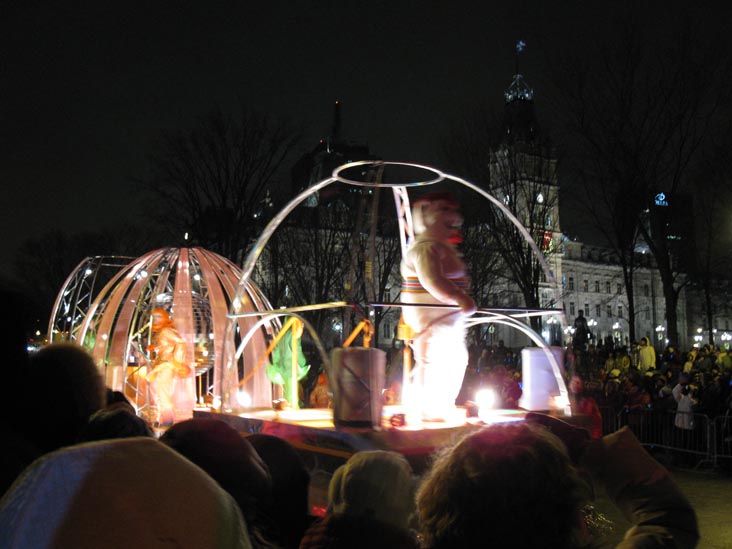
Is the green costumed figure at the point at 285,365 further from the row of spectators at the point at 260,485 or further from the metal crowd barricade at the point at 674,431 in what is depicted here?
the row of spectators at the point at 260,485

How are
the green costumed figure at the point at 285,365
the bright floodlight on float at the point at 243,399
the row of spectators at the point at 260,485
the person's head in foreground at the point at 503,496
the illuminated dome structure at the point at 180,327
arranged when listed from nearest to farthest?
the row of spectators at the point at 260,485
the person's head in foreground at the point at 503,496
the bright floodlight on float at the point at 243,399
the green costumed figure at the point at 285,365
the illuminated dome structure at the point at 180,327

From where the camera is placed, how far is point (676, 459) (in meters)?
12.7

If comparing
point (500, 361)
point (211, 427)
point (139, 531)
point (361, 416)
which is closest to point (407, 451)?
point (361, 416)

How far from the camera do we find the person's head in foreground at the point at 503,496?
64.8 inches

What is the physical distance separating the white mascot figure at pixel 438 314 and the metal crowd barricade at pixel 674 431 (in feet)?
22.1

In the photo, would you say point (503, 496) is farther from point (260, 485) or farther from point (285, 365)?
point (285, 365)

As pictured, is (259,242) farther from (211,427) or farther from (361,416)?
(211,427)

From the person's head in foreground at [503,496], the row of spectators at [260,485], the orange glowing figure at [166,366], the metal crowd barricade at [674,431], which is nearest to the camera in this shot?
the row of spectators at [260,485]

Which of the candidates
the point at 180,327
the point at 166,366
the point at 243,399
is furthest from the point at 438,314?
the point at 180,327

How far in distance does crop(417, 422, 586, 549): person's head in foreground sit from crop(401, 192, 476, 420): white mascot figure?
19.1ft

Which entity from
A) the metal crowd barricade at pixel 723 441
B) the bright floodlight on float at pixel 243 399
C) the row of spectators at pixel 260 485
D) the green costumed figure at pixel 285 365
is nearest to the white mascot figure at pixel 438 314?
the green costumed figure at pixel 285 365

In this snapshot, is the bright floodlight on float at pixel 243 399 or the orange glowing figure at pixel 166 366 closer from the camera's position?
the bright floodlight on float at pixel 243 399

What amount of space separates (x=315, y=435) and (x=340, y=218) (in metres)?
21.3

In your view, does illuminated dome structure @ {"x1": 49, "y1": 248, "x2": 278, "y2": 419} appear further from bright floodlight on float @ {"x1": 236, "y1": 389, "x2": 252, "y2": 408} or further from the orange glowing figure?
bright floodlight on float @ {"x1": 236, "y1": 389, "x2": 252, "y2": 408}
